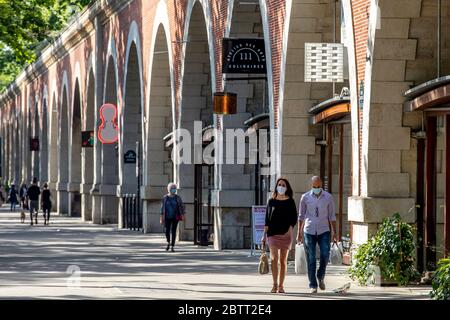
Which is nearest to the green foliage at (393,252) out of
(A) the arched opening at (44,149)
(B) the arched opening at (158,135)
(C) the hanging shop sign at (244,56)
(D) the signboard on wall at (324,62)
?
(D) the signboard on wall at (324,62)

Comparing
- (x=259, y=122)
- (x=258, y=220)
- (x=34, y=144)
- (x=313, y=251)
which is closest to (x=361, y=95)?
(x=313, y=251)

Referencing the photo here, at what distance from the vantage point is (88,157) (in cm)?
6456

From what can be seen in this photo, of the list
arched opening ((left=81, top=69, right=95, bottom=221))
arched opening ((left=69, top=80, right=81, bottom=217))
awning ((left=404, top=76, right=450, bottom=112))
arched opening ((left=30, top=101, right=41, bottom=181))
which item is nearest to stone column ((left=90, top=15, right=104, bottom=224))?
arched opening ((left=81, top=69, right=95, bottom=221))

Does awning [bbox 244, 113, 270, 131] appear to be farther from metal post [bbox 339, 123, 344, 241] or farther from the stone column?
the stone column

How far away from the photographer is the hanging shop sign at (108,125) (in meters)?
55.2

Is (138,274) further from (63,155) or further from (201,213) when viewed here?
(63,155)

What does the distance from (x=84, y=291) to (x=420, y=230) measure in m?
5.82

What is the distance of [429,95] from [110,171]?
120 ft

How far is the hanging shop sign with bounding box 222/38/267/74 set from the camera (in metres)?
32.7

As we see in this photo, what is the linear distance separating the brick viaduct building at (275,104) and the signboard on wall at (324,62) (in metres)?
0.55

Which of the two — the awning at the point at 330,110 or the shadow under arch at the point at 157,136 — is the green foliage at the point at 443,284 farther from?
the shadow under arch at the point at 157,136

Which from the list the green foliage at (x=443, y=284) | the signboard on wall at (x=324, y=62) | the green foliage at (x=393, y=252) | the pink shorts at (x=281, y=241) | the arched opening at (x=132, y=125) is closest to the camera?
the green foliage at (x=443, y=284)
